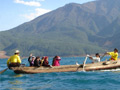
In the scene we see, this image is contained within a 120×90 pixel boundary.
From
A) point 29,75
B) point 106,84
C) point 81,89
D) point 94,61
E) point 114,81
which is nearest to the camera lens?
point 81,89

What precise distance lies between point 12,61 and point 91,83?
31.5 feet

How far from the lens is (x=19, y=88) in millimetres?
16844

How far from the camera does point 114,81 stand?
61.6ft

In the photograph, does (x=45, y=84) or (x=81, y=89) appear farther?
(x=45, y=84)

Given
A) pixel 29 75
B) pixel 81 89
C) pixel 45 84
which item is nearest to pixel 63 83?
pixel 45 84

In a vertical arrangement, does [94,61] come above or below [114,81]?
above

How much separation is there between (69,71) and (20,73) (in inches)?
206

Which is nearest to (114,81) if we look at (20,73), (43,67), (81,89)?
(81,89)

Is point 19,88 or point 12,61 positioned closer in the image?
point 19,88

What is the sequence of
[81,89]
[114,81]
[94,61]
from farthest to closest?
1. [94,61]
2. [114,81]
3. [81,89]

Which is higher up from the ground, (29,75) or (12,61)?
(12,61)

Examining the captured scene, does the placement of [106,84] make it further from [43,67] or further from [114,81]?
[43,67]

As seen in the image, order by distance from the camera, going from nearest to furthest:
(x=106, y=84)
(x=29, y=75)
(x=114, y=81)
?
1. (x=106, y=84)
2. (x=114, y=81)
3. (x=29, y=75)

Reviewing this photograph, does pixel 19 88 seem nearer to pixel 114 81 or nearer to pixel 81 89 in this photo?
pixel 81 89
